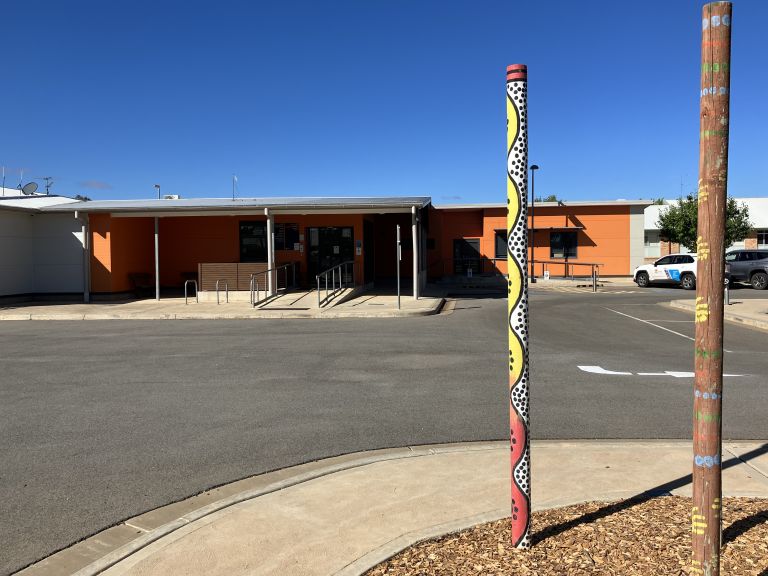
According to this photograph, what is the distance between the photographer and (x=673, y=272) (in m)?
29.3

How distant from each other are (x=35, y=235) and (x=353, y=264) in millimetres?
11366

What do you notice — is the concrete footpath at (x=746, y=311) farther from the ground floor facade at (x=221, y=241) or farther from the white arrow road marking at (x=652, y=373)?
the ground floor facade at (x=221, y=241)

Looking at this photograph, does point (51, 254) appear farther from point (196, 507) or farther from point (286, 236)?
point (196, 507)

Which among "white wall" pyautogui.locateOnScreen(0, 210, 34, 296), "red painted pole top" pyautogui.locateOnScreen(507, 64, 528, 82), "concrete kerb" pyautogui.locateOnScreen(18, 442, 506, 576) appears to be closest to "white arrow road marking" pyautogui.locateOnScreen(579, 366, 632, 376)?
"concrete kerb" pyautogui.locateOnScreen(18, 442, 506, 576)

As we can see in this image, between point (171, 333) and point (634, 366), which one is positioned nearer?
point (634, 366)

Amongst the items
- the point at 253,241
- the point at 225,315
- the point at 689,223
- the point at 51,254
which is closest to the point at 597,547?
the point at 225,315

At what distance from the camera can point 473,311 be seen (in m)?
19.2

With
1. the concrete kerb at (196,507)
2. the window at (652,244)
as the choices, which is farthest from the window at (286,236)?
the window at (652,244)

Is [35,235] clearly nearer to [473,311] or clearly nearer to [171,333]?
[171,333]

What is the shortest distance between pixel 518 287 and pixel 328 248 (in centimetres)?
2164

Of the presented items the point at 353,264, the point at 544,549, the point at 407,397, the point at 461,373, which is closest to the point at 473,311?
the point at 353,264

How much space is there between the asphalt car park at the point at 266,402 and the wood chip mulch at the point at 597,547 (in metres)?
2.03

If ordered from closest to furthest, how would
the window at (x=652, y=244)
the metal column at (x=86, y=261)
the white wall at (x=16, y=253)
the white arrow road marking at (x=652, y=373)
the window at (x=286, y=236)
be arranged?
the white arrow road marking at (x=652, y=373) → the white wall at (x=16, y=253) → the metal column at (x=86, y=261) → the window at (x=286, y=236) → the window at (x=652, y=244)

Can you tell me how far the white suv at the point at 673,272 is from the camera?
28.6 m
